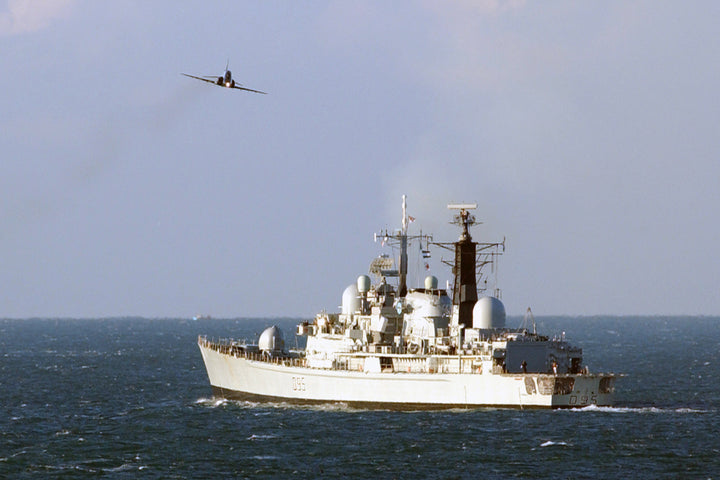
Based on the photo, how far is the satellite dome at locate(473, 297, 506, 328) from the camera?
76188 millimetres

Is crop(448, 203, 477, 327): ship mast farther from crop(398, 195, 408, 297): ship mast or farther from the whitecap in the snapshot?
the whitecap

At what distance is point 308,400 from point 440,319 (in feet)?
34.5

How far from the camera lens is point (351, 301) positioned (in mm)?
84875

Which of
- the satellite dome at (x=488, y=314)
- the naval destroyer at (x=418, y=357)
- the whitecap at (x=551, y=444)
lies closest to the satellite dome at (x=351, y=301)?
the naval destroyer at (x=418, y=357)

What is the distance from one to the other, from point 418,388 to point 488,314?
655 centimetres

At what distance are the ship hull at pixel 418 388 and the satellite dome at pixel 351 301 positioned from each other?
19.6 ft

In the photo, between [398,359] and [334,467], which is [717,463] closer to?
[334,467]

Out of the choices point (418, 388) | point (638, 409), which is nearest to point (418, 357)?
point (418, 388)

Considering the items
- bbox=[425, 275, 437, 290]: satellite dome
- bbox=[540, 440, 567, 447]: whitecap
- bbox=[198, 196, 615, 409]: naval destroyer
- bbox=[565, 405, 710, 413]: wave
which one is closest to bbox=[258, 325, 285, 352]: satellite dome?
bbox=[198, 196, 615, 409]: naval destroyer

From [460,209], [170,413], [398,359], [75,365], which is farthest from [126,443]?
[75,365]

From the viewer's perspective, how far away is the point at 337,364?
8025 centimetres

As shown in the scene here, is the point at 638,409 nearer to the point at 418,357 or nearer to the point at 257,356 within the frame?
the point at 418,357

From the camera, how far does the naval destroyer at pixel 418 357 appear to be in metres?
72.5

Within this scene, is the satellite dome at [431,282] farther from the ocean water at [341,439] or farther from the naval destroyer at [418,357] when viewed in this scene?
the ocean water at [341,439]
